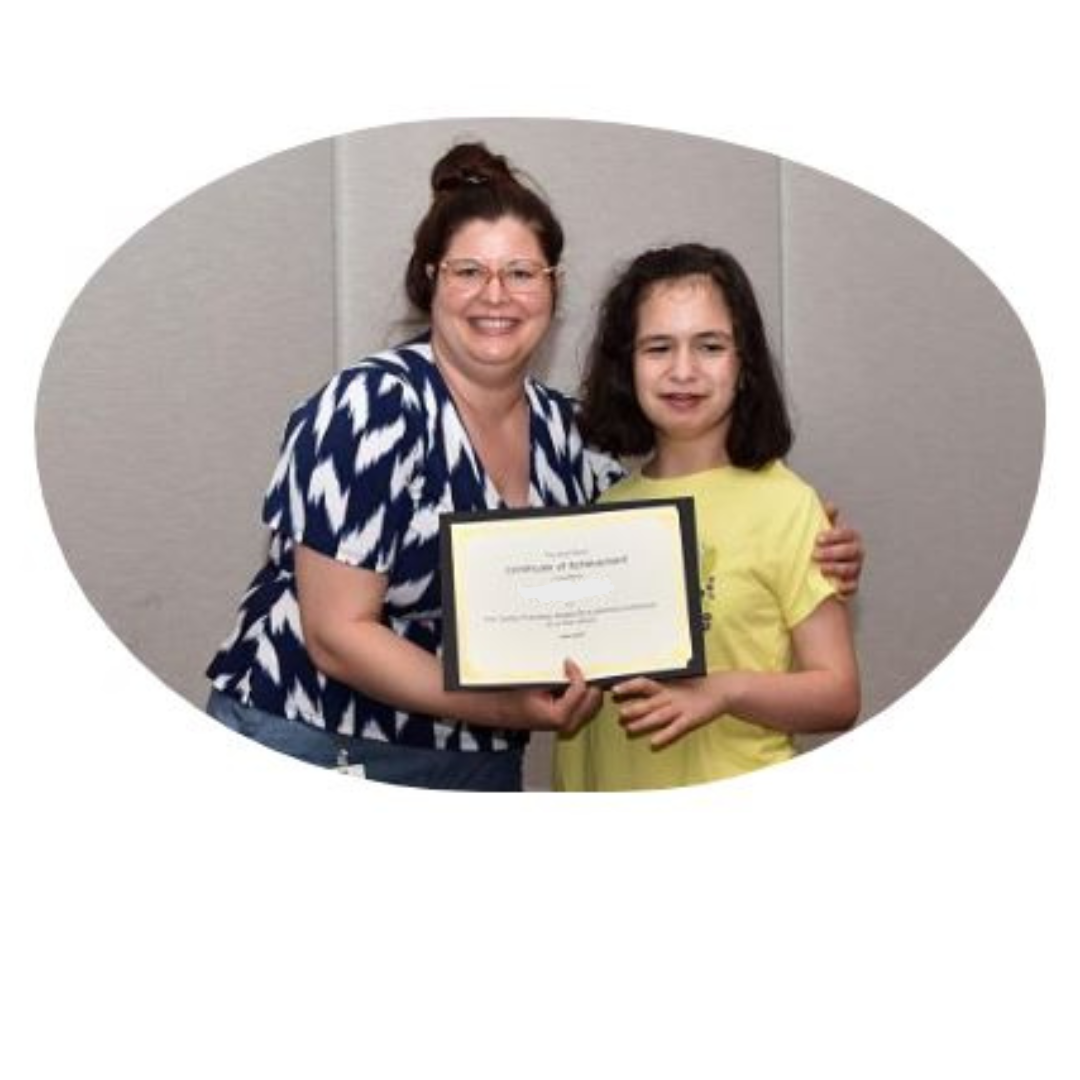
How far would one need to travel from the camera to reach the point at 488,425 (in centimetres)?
148

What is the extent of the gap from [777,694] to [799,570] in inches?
4.9

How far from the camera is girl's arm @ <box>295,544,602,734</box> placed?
4.74 ft

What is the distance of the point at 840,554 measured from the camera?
1495mm

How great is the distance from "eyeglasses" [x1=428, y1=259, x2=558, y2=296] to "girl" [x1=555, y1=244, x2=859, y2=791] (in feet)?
0.26

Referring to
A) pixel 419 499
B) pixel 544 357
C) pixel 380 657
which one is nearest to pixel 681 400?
pixel 544 357

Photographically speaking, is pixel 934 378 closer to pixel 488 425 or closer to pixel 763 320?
pixel 763 320

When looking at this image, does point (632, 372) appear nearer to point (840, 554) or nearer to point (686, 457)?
point (686, 457)

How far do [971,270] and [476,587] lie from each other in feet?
2.05

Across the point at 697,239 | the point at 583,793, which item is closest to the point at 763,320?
the point at 697,239

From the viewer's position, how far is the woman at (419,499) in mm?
1444

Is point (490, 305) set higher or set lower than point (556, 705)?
higher

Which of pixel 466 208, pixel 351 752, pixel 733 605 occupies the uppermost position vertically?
pixel 466 208

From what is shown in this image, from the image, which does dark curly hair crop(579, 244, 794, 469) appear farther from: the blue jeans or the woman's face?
the blue jeans

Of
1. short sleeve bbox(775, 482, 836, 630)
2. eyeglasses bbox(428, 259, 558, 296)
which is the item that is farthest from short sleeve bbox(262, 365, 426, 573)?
short sleeve bbox(775, 482, 836, 630)
